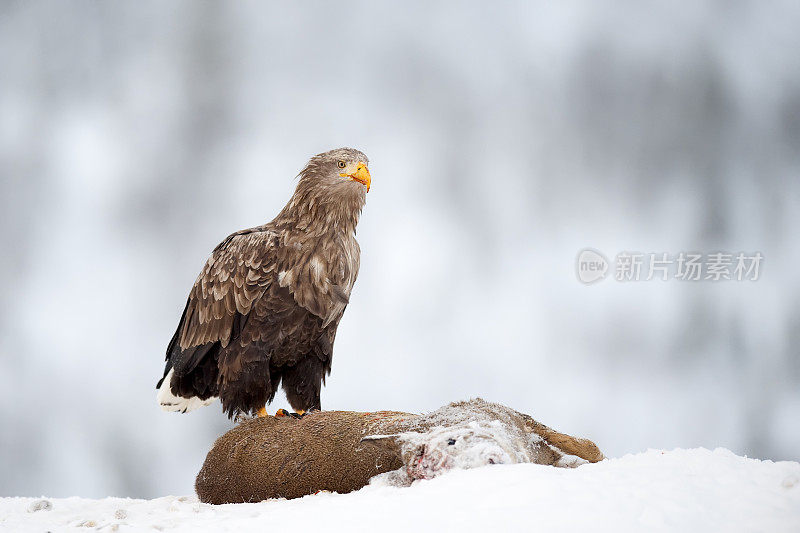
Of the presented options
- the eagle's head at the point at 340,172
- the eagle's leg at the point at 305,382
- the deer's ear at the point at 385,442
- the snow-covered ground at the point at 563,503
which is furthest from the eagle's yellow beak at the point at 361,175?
the snow-covered ground at the point at 563,503

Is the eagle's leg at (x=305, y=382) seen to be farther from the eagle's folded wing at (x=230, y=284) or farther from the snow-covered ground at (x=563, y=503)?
the snow-covered ground at (x=563, y=503)

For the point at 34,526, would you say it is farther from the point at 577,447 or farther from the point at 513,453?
the point at 577,447

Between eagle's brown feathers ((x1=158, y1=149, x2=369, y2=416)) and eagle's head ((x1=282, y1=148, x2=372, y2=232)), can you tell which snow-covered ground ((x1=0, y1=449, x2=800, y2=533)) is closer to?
eagle's brown feathers ((x1=158, y1=149, x2=369, y2=416))

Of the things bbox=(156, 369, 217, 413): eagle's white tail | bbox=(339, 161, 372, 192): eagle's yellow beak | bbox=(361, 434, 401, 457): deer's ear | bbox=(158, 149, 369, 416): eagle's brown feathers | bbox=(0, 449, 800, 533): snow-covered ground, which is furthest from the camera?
bbox=(156, 369, 217, 413): eagle's white tail

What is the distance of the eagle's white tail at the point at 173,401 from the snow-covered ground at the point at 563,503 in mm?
1776

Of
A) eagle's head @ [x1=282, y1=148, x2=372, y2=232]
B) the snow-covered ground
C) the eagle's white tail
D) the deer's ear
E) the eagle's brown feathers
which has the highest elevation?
eagle's head @ [x1=282, y1=148, x2=372, y2=232]

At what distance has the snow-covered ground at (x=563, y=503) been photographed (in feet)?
9.41

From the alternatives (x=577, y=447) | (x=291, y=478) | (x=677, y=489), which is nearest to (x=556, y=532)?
(x=677, y=489)

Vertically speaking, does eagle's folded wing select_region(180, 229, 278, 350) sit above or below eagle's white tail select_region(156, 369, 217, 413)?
above

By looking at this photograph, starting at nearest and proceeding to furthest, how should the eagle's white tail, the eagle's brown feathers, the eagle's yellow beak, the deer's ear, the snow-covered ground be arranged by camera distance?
the snow-covered ground < the deer's ear < the eagle's brown feathers < the eagle's yellow beak < the eagle's white tail

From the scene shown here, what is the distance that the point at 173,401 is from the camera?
5938 millimetres

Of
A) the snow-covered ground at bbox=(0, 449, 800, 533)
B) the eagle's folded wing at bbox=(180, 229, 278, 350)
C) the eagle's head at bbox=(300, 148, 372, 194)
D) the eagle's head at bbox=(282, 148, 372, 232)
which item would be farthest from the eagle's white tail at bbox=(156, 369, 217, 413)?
the eagle's head at bbox=(300, 148, 372, 194)

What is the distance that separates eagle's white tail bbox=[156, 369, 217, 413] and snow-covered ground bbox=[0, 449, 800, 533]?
178 centimetres

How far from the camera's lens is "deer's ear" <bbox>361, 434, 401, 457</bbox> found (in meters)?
4.30
